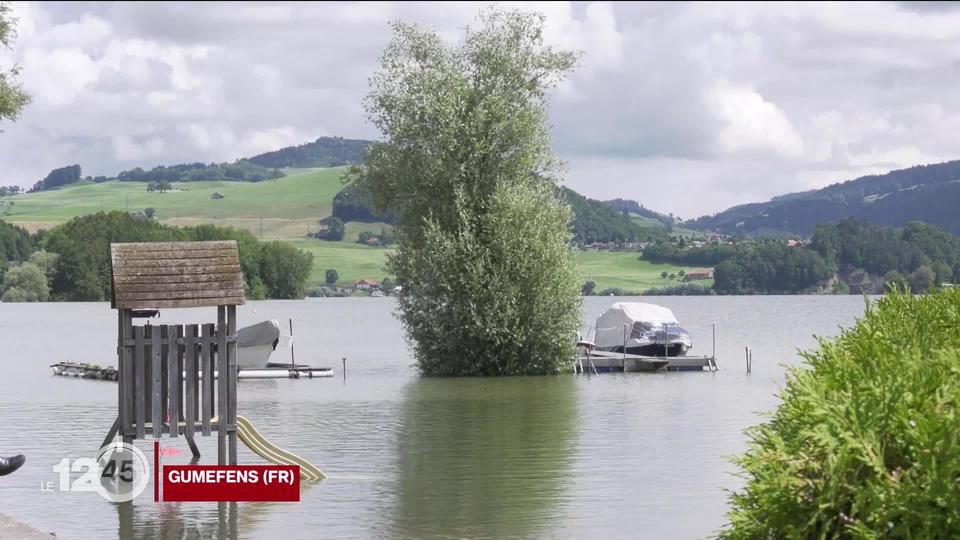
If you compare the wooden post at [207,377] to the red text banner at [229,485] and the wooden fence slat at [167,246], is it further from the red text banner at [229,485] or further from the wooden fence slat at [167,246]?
the wooden fence slat at [167,246]

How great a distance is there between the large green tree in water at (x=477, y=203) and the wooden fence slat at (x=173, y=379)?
2911cm

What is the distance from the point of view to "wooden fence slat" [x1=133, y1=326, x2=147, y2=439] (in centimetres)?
1928

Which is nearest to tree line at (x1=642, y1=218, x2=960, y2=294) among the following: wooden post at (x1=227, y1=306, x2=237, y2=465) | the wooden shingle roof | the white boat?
the white boat

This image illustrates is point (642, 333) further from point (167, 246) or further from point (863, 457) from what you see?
point (863, 457)

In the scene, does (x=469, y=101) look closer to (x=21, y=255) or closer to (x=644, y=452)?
(x=644, y=452)

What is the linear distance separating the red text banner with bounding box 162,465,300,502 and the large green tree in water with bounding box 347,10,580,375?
90.0 ft

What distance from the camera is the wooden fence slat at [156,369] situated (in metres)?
19.3

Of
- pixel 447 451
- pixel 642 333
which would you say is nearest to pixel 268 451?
pixel 447 451

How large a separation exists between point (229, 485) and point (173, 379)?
204 cm

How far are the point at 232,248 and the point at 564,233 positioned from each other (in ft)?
101

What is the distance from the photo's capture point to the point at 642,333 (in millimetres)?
62812

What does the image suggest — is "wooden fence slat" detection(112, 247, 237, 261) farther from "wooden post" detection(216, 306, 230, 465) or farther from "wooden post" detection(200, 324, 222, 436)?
"wooden post" detection(200, 324, 222, 436)

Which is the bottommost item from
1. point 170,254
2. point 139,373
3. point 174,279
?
point 139,373

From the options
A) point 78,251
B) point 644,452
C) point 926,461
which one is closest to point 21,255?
point 78,251
